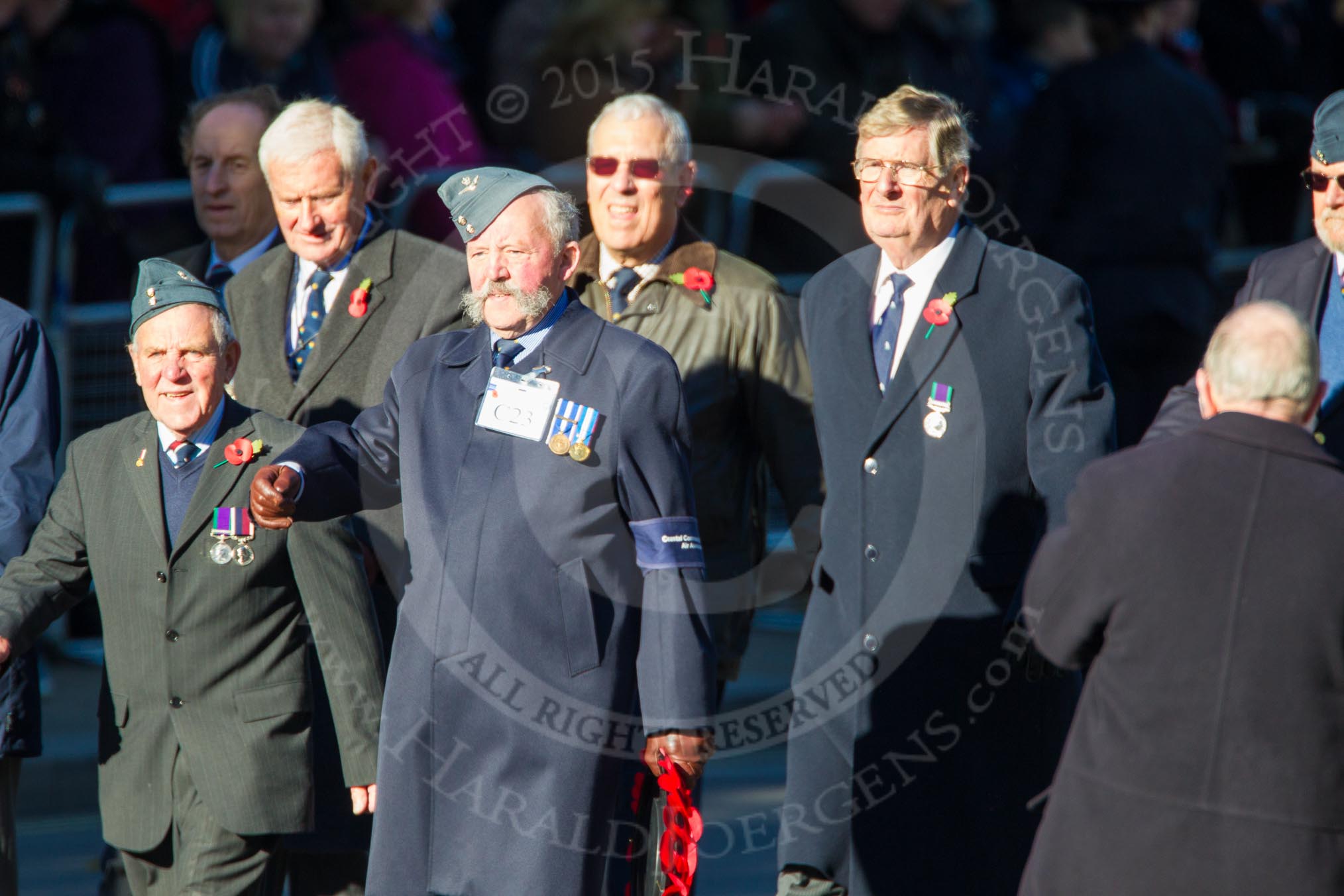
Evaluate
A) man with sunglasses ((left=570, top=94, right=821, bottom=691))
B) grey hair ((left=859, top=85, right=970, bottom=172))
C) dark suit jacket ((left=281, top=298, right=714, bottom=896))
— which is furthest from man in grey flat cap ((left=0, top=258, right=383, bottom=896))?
grey hair ((left=859, top=85, right=970, bottom=172))

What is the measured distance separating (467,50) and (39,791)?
174 inches

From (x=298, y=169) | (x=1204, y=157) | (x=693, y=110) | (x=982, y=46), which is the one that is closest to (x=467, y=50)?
(x=693, y=110)

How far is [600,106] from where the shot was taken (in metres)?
8.56

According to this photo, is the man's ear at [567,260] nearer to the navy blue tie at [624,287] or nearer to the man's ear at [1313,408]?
the navy blue tie at [624,287]

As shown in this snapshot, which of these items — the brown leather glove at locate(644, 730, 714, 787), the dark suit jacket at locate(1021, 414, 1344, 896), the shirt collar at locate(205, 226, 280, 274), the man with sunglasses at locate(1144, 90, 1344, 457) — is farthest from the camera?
the shirt collar at locate(205, 226, 280, 274)

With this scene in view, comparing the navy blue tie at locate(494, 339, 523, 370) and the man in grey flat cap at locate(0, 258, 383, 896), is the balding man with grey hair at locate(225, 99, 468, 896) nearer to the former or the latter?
the man in grey flat cap at locate(0, 258, 383, 896)

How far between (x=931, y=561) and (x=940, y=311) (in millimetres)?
633

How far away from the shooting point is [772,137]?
8.91 metres

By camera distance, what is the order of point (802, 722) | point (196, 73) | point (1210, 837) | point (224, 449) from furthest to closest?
point (196, 73) < point (802, 722) < point (224, 449) < point (1210, 837)

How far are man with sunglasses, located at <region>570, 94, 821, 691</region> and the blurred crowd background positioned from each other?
7.81 ft

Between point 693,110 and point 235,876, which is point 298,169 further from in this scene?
point 693,110

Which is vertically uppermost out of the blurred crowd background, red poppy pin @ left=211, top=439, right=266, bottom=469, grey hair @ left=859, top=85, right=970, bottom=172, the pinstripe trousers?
the blurred crowd background

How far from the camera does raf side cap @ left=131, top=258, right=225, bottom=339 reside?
4965 mm

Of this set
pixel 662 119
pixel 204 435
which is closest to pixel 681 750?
pixel 204 435
